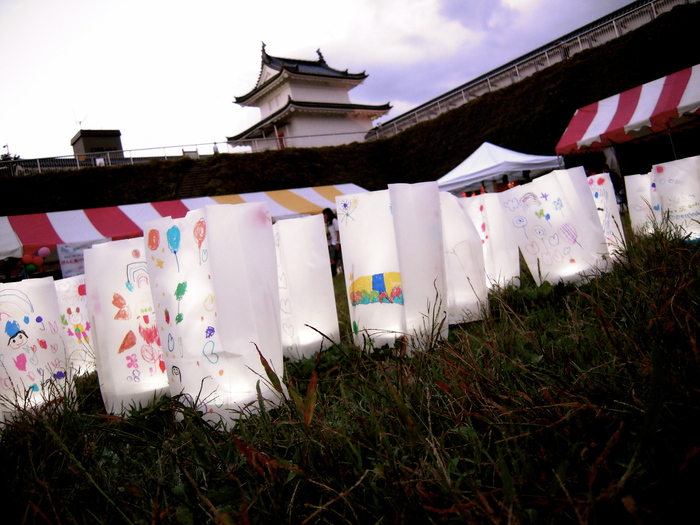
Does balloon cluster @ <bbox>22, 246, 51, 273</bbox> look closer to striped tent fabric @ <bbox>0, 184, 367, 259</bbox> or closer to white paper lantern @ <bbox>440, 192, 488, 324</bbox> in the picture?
striped tent fabric @ <bbox>0, 184, 367, 259</bbox>

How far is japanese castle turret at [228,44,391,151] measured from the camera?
14672 mm

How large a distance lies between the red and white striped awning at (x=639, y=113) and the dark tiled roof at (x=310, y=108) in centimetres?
1023

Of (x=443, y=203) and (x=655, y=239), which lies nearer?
(x=655, y=239)

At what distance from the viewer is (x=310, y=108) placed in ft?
48.0

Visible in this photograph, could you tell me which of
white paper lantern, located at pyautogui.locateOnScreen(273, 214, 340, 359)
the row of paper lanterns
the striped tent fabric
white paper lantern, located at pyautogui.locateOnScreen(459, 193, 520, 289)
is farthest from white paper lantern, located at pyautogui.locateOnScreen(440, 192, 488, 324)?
the striped tent fabric

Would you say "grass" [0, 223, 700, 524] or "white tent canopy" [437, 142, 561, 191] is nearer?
"grass" [0, 223, 700, 524]

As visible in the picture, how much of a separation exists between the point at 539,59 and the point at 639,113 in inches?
215

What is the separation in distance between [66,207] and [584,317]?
9864mm

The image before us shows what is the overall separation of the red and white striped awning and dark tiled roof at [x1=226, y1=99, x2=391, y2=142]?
33.6 ft

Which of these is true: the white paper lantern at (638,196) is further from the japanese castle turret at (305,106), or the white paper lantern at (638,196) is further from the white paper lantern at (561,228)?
the japanese castle turret at (305,106)

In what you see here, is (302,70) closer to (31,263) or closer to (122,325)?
(31,263)

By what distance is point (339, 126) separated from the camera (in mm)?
15664

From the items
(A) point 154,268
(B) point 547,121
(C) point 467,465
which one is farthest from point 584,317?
(B) point 547,121

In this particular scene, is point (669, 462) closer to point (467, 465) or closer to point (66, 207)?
point (467, 465)
